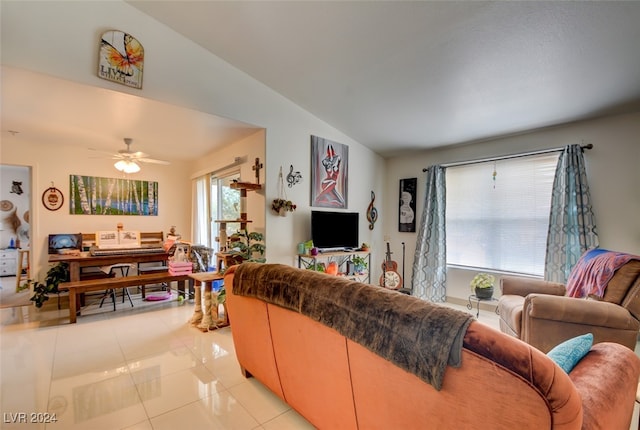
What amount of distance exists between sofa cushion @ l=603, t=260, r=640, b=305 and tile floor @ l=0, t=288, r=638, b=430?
2.73ft

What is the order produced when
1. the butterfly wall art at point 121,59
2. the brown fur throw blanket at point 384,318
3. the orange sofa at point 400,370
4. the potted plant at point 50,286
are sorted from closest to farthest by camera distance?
1. the orange sofa at point 400,370
2. the brown fur throw blanket at point 384,318
3. the butterfly wall art at point 121,59
4. the potted plant at point 50,286

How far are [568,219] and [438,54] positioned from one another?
240cm

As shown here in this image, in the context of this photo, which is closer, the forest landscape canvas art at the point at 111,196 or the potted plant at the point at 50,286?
the potted plant at the point at 50,286

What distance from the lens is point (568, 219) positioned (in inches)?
122

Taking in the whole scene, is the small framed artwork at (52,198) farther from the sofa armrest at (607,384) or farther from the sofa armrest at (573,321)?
the sofa armrest at (573,321)

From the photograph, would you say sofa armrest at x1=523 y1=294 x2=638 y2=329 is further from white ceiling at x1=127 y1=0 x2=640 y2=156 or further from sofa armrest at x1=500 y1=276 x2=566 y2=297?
white ceiling at x1=127 y1=0 x2=640 y2=156

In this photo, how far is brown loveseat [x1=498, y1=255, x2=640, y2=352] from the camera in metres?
1.91

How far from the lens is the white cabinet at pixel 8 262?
18.1 feet

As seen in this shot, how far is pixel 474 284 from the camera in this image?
11.6 feet

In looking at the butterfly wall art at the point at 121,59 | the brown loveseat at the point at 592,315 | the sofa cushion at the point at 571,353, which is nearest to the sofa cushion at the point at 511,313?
the brown loveseat at the point at 592,315

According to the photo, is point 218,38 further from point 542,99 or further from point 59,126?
point 542,99

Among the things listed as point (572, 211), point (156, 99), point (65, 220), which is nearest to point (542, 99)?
point (572, 211)

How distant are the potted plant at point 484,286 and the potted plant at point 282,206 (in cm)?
255

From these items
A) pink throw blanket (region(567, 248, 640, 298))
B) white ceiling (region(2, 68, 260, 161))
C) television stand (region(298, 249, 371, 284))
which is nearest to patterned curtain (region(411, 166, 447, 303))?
television stand (region(298, 249, 371, 284))
